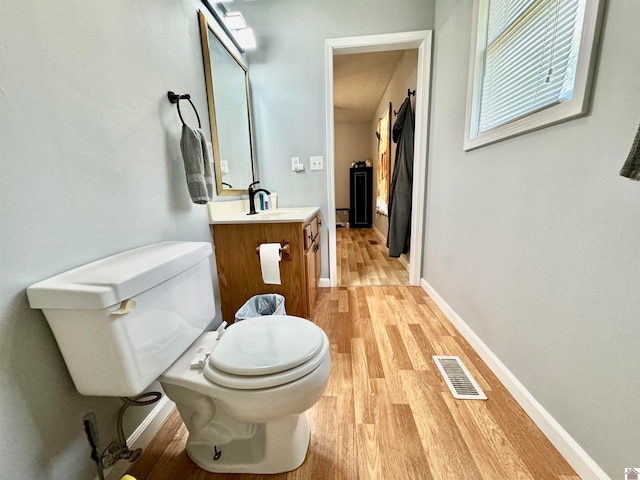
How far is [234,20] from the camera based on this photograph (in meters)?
1.69

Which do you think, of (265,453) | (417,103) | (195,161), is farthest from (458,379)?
(417,103)

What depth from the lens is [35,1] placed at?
25.0 inches

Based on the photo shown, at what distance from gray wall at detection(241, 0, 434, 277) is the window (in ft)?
2.56

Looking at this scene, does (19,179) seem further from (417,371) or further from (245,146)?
(417,371)

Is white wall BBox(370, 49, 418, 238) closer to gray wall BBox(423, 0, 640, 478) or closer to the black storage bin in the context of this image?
gray wall BBox(423, 0, 640, 478)

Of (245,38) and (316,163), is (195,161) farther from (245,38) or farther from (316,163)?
(245,38)

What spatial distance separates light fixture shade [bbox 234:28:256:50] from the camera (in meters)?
1.79

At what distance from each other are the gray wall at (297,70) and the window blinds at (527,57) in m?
0.88

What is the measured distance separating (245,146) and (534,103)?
1709mm

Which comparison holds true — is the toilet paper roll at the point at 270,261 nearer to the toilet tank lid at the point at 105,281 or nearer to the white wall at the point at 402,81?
the toilet tank lid at the point at 105,281

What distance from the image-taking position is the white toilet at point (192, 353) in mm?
610

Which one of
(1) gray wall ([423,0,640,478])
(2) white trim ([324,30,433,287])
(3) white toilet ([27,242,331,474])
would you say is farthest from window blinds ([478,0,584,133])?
(3) white toilet ([27,242,331,474])

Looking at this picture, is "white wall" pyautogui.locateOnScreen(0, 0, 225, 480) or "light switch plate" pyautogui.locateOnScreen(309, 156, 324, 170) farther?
"light switch plate" pyautogui.locateOnScreen(309, 156, 324, 170)

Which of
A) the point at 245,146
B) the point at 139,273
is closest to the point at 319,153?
the point at 245,146
